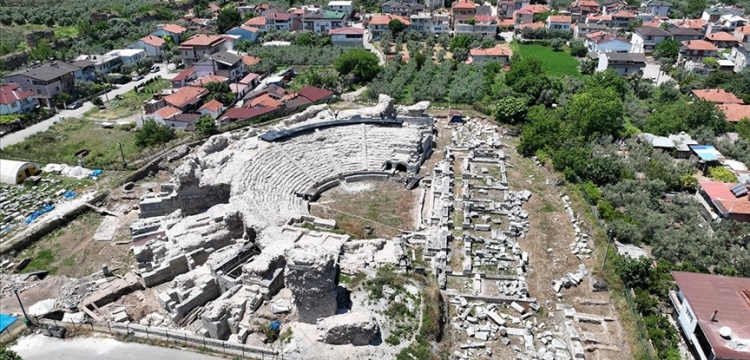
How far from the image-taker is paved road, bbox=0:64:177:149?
159 ft

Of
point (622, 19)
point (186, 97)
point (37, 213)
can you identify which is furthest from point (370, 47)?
point (37, 213)

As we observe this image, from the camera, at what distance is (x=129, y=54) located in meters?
72.1

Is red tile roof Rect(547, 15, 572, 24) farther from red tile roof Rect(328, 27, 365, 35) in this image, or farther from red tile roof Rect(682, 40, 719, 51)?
red tile roof Rect(328, 27, 365, 35)

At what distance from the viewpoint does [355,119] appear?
45.7 meters

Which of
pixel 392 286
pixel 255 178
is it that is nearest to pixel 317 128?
pixel 255 178

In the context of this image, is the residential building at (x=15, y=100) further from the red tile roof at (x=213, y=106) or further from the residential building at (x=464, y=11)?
the residential building at (x=464, y=11)

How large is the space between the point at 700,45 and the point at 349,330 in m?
73.6

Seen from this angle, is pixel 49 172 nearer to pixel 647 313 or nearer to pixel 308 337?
pixel 308 337

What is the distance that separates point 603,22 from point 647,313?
7508 cm

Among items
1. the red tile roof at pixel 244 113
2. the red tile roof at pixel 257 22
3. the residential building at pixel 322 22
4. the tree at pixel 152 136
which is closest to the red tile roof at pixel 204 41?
the red tile roof at pixel 257 22

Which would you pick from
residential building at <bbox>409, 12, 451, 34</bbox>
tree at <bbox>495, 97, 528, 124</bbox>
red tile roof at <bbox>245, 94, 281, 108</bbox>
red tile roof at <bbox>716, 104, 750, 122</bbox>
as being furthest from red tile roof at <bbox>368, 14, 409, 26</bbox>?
red tile roof at <bbox>716, 104, 750, 122</bbox>

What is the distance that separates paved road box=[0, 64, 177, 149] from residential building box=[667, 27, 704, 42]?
2973 inches

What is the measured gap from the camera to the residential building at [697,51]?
233 feet

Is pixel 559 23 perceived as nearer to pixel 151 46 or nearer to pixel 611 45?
pixel 611 45
